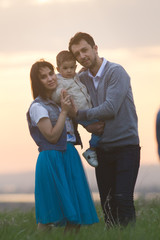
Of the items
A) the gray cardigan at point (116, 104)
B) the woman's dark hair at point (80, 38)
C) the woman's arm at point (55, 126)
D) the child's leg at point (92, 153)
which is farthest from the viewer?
the child's leg at point (92, 153)

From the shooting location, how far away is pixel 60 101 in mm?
4664

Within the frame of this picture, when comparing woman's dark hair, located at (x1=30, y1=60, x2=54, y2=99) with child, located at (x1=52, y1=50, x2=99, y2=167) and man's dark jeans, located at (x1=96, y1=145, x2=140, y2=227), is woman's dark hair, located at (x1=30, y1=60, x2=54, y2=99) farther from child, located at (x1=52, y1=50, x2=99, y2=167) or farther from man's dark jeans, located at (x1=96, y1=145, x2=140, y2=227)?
man's dark jeans, located at (x1=96, y1=145, x2=140, y2=227)

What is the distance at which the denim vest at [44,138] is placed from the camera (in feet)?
14.9

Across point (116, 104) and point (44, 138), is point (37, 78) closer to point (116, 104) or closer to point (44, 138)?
point (44, 138)

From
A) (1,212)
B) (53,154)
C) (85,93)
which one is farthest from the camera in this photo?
(1,212)

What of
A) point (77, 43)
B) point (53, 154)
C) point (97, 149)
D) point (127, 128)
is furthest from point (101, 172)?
point (77, 43)

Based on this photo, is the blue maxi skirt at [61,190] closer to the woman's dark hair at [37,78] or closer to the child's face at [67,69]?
the woman's dark hair at [37,78]

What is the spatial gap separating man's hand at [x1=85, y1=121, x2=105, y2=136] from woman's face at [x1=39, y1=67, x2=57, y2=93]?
0.67 metres

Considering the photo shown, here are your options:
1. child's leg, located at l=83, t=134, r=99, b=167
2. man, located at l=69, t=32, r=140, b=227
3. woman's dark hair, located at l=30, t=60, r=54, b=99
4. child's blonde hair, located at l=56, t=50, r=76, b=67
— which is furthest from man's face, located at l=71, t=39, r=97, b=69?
child's leg, located at l=83, t=134, r=99, b=167

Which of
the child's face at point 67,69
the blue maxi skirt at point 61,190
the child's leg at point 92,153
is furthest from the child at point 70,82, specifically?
the blue maxi skirt at point 61,190

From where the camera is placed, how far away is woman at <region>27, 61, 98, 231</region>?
4.48 m

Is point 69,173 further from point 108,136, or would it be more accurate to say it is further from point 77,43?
point 77,43

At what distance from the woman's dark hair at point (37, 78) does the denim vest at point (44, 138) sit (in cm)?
7

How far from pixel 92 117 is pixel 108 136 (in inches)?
16.4
